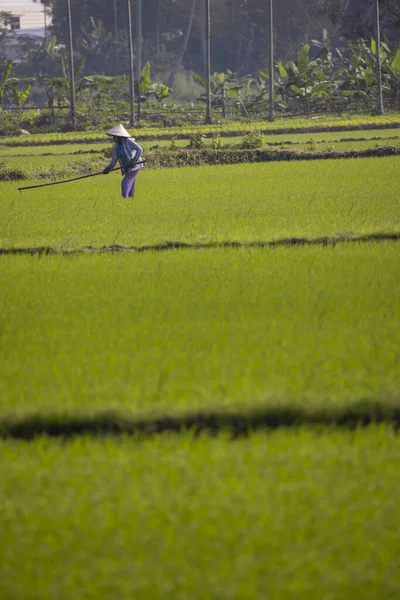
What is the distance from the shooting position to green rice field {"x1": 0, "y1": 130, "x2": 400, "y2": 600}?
2.79 m

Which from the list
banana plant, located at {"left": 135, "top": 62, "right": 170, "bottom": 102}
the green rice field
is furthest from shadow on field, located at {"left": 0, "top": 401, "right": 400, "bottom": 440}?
banana plant, located at {"left": 135, "top": 62, "right": 170, "bottom": 102}

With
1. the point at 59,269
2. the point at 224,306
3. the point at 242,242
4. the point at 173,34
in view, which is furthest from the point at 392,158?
the point at 173,34

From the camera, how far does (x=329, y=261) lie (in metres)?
7.11

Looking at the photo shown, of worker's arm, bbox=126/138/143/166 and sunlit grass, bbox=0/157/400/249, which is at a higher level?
worker's arm, bbox=126/138/143/166

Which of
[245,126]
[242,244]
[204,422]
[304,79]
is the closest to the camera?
[204,422]

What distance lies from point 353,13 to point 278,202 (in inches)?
1430

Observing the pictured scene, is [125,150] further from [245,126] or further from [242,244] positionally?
[245,126]

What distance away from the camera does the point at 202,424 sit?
3891 millimetres

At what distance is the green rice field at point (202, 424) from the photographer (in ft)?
9.14

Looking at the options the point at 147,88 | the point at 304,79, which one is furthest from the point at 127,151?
the point at 147,88

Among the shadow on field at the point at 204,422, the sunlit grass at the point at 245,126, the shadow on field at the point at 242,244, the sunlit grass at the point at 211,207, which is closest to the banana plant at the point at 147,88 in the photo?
the sunlit grass at the point at 245,126

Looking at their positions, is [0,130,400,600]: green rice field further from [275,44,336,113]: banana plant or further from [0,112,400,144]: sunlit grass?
[275,44,336,113]: banana plant

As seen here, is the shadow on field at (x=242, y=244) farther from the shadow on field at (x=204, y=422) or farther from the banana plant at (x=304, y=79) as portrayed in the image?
the banana plant at (x=304, y=79)

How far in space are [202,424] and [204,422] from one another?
0.01 metres
